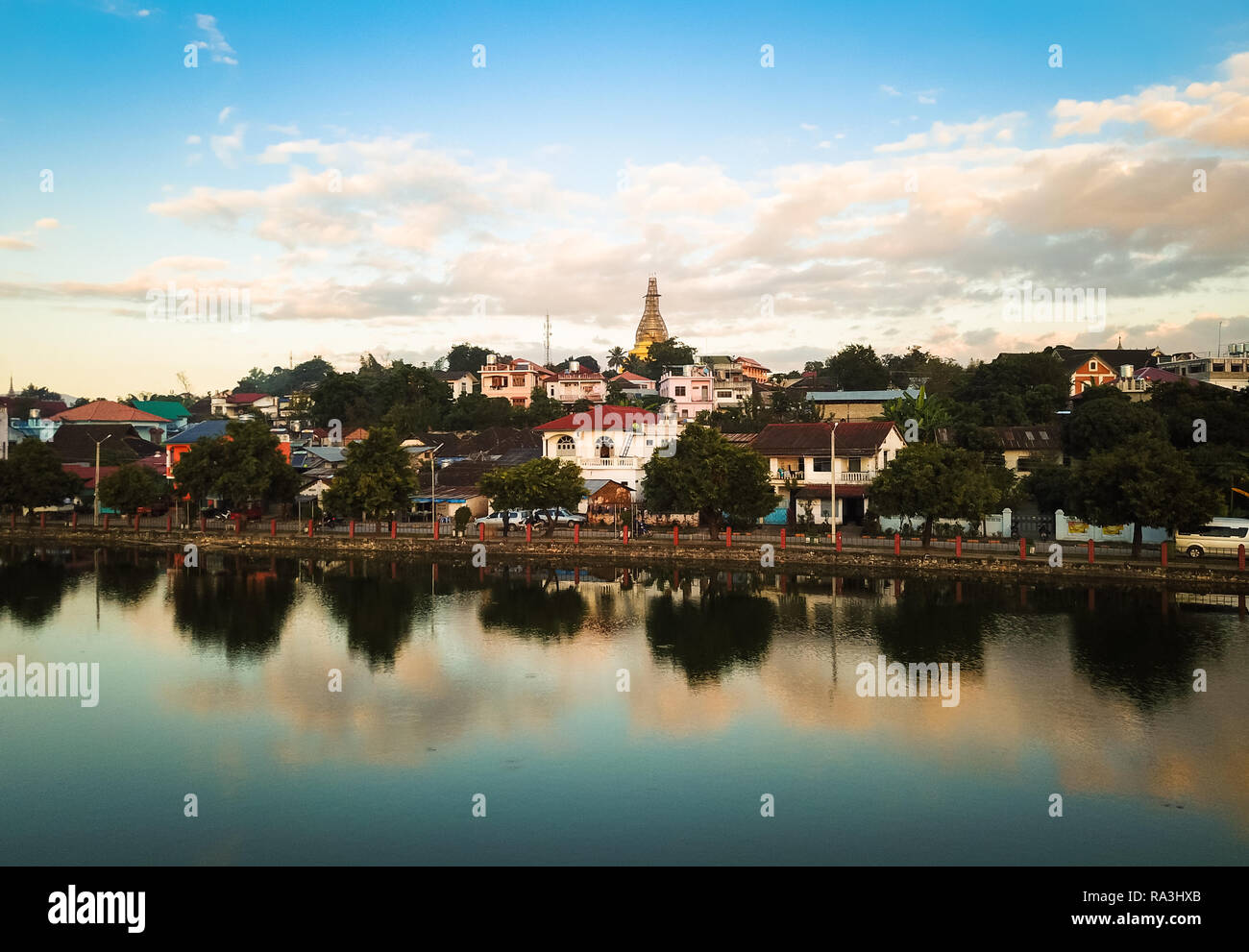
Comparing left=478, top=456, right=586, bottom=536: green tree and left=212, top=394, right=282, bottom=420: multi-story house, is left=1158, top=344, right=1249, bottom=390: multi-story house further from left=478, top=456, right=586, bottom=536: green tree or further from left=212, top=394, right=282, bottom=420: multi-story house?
left=212, top=394, right=282, bottom=420: multi-story house

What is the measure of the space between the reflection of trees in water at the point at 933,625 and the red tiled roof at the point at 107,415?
55.3 metres

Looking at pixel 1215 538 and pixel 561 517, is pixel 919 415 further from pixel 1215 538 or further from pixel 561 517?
pixel 561 517

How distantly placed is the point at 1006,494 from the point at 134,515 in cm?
3754

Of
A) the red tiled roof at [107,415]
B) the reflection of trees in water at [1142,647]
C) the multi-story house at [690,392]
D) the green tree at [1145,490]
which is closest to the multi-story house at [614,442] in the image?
the green tree at [1145,490]

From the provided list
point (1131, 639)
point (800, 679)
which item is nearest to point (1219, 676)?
point (1131, 639)

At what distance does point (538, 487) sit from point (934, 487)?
14084mm

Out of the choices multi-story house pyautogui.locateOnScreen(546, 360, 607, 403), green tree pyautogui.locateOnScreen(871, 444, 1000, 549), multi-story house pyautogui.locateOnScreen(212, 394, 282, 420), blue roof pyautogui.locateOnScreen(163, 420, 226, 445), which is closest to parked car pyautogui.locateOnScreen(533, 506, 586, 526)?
green tree pyautogui.locateOnScreen(871, 444, 1000, 549)

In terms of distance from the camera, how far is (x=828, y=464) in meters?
36.8

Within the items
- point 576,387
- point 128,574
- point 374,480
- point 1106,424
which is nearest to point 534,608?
point 374,480

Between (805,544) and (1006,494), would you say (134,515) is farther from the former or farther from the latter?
(1006,494)

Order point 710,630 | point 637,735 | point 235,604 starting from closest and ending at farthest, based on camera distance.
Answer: point 637,735
point 710,630
point 235,604

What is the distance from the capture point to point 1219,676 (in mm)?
17438

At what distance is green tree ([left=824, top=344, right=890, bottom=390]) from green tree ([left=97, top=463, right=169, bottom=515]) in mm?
42414
